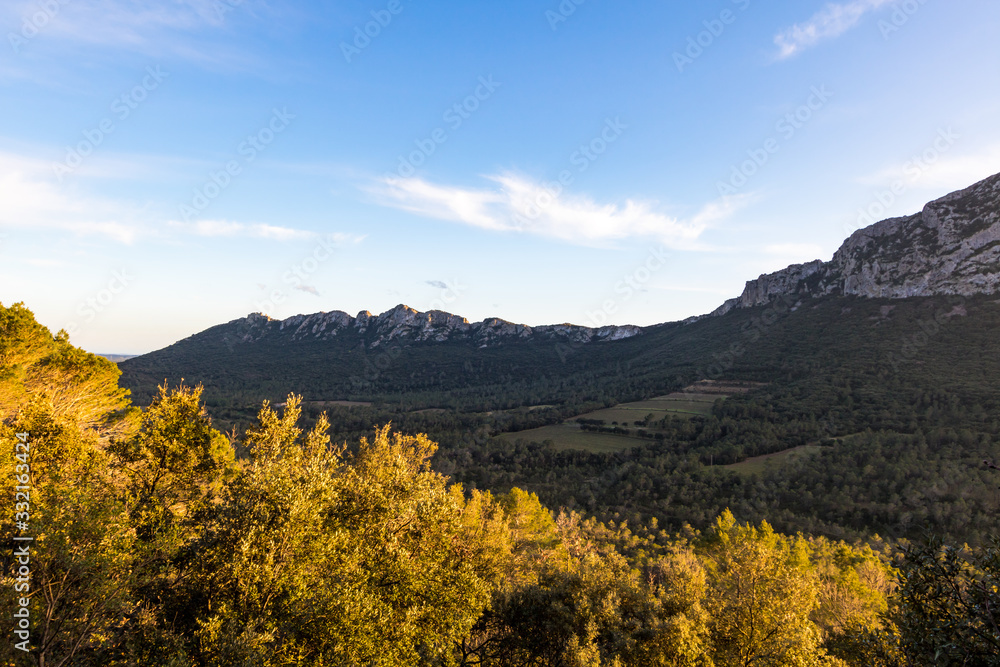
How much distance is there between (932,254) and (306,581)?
769 feet

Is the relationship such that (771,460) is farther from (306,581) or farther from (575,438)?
(306,581)

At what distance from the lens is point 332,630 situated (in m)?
12.9

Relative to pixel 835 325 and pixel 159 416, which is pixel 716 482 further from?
pixel 835 325

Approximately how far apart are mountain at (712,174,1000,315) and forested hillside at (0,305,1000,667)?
188756 mm

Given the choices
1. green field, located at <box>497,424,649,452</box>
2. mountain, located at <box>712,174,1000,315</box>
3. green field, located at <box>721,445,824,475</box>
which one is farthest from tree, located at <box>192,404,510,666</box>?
mountain, located at <box>712,174,1000,315</box>

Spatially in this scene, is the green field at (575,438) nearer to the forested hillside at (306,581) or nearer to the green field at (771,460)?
the green field at (771,460)

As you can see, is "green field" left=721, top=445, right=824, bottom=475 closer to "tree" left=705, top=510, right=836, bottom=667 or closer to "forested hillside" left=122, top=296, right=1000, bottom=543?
"forested hillside" left=122, top=296, right=1000, bottom=543

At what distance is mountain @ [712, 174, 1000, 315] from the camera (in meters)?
140

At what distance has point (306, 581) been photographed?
13.8 meters

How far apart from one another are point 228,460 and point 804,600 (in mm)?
32471

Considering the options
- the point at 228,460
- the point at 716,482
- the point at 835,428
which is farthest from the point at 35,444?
the point at 835,428

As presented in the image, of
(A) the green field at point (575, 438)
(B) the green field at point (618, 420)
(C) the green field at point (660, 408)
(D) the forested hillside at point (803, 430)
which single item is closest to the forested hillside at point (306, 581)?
(D) the forested hillside at point (803, 430)

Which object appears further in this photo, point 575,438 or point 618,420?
point 618,420

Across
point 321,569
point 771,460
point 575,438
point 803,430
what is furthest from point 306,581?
point 803,430
